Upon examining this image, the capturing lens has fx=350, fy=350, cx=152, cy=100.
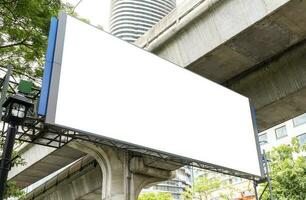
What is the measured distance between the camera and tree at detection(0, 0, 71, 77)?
29.8ft

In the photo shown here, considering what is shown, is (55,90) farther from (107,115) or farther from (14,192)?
(14,192)

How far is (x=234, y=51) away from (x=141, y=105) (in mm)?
3295

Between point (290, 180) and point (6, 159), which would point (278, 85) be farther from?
point (6, 159)

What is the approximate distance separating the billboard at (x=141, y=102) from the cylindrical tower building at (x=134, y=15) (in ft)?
163

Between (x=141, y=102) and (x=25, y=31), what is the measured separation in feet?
12.7

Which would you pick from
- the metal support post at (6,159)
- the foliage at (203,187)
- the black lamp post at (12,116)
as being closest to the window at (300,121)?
the foliage at (203,187)

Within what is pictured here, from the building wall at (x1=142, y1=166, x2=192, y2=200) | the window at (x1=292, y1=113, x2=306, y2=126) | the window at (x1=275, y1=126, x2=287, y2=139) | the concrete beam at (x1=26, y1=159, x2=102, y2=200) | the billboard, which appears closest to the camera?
the billboard

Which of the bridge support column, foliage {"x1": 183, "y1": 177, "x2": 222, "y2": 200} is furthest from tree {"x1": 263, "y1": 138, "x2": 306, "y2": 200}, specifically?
foliage {"x1": 183, "y1": 177, "x2": 222, "y2": 200}

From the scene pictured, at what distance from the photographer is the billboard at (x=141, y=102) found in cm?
736

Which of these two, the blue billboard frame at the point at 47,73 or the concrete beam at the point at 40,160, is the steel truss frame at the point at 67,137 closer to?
the blue billboard frame at the point at 47,73

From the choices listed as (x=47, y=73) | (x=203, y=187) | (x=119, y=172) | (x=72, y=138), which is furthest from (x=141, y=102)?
(x=203, y=187)

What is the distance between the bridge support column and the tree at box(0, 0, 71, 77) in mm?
3666

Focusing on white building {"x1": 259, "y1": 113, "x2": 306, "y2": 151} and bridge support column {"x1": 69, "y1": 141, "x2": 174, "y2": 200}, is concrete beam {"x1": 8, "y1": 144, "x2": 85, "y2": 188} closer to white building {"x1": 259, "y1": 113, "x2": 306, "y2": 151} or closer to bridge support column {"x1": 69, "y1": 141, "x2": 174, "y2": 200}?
bridge support column {"x1": 69, "y1": 141, "x2": 174, "y2": 200}

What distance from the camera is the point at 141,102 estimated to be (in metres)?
8.73
